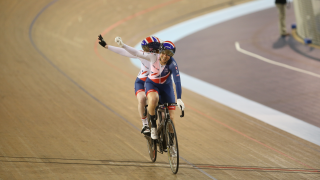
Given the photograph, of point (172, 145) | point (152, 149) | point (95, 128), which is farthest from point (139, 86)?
point (95, 128)

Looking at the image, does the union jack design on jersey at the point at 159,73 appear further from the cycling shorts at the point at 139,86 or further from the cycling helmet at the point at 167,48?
the cycling shorts at the point at 139,86

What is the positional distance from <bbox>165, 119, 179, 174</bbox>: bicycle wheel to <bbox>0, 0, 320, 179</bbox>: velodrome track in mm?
135

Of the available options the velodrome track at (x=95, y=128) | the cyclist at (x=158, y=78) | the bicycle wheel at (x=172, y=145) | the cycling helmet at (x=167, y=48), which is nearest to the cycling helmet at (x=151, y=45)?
the cyclist at (x=158, y=78)

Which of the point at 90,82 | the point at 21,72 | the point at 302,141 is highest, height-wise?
the point at 21,72

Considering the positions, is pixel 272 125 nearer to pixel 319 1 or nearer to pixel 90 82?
pixel 90 82

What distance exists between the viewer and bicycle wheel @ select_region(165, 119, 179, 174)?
356 centimetres

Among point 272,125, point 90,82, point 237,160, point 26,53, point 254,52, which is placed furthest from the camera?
point 254,52

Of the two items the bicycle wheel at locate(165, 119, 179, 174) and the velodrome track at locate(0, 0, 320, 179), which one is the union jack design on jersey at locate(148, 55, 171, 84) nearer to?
the bicycle wheel at locate(165, 119, 179, 174)

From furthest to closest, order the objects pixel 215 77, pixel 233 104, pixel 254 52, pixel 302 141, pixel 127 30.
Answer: pixel 127 30 → pixel 254 52 → pixel 215 77 → pixel 233 104 → pixel 302 141

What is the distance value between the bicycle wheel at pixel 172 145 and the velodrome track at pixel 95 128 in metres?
0.13

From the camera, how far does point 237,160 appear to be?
4293 mm

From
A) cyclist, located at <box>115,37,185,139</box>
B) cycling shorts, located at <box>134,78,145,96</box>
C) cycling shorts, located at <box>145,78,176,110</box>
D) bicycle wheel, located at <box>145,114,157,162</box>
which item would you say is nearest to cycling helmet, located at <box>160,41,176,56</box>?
cyclist, located at <box>115,37,185,139</box>

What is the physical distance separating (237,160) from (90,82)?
155 inches

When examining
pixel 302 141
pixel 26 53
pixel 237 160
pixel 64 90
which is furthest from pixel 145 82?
pixel 26 53
